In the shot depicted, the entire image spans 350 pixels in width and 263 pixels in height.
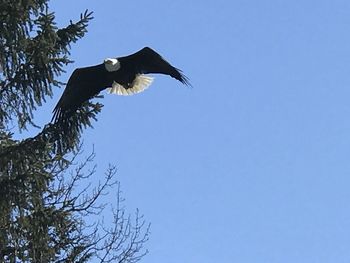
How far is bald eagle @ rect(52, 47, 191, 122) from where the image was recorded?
30.3ft

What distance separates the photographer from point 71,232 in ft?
28.6

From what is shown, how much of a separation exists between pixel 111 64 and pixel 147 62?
0.54 metres

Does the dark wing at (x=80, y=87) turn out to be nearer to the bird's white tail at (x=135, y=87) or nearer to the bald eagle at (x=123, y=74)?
the bald eagle at (x=123, y=74)

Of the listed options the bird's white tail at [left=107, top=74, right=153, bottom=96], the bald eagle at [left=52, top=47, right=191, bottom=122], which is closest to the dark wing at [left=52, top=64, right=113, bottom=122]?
the bald eagle at [left=52, top=47, right=191, bottom=122]

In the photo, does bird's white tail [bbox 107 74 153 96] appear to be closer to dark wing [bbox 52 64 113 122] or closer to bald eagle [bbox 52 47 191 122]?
bald eagle [bbox 52 47 191 122]

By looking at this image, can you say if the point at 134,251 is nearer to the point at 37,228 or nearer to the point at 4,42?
the point at 37,228

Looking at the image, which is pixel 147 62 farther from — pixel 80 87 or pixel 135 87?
pixel 80 87

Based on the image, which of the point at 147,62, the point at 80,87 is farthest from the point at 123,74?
the point at 80,87

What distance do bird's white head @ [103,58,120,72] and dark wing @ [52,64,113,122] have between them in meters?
0.12

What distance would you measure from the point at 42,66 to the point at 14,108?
60 cm

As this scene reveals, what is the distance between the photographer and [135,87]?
10117 mm

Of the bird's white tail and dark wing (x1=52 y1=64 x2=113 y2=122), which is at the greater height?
the bird's white tail

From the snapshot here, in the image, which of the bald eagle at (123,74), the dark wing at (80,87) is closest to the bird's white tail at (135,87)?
the bald eagle at (123,74)

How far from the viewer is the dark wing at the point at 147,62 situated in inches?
376
